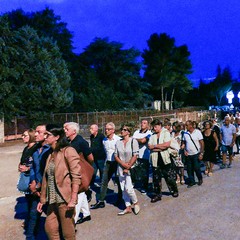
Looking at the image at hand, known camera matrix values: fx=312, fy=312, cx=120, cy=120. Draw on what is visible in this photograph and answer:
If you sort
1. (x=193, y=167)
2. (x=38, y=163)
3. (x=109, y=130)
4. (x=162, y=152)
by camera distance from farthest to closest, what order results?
(x=193, y=167)
(x=162, y=152)
(x=109, y=130)
(x=38, y=163)

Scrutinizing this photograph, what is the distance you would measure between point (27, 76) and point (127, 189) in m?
20.9

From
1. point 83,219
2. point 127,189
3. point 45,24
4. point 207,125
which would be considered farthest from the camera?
point 45,24

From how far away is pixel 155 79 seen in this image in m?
56.4

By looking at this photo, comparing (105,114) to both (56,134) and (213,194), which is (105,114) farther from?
(56,134)

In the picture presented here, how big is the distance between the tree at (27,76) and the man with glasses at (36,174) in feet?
59.7

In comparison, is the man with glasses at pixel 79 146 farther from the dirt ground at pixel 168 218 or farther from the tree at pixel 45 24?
the tree at pixel 45 24

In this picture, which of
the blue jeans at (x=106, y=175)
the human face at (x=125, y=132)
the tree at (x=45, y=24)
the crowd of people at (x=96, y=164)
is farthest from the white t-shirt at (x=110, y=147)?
the tree at (x=45, y=24)

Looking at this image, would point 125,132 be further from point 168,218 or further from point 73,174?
point 73,174

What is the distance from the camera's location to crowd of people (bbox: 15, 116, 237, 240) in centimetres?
360

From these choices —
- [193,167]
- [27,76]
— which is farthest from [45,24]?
Result: [193,167]

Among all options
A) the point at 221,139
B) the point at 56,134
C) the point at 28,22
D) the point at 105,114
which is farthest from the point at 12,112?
the point at 56,134

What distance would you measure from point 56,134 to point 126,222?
97.6 inches

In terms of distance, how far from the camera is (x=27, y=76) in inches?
972

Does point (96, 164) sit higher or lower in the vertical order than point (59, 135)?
lower
